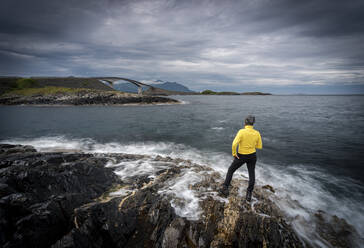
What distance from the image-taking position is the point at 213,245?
4594 mm

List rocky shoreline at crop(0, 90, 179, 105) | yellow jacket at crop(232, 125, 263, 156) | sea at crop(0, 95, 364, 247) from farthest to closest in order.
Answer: rocky shoreline at crop(0, 90, 179, 105), sea at crop(0, 95, 364, 247), yellow jacket at crop(232, 125, 263, 156)

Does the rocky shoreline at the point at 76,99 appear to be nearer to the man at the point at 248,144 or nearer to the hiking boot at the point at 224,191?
the hiking boot at the point at 224,191

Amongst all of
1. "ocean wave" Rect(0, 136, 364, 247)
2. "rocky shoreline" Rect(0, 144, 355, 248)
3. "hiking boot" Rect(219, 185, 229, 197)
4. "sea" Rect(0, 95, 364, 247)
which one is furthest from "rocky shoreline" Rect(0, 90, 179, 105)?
"hiking boot" Rect(219, 185, 229, 197)

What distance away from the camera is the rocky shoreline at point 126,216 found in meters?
4.23

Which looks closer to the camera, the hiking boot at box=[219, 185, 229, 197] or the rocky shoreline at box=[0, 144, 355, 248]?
the rocky shoreline at box=[0, 144, 355, 248]

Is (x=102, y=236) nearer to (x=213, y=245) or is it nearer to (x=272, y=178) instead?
(x=213, y=245)

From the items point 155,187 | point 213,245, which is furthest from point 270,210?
point 155,187

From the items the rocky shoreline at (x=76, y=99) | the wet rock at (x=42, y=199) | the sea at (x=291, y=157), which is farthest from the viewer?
the rocky shoreline at (x=76, y=99)

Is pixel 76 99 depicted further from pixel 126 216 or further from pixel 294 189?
pixel 294 189

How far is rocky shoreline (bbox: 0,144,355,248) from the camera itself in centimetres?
423

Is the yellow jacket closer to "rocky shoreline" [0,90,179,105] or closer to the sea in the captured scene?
the sea

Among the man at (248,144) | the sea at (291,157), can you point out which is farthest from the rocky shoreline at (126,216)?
the man at (248,144)

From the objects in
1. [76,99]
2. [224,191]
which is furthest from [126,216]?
[76,99]

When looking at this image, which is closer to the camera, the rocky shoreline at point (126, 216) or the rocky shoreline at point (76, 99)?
the rocky shoreline at point (126, 216)
